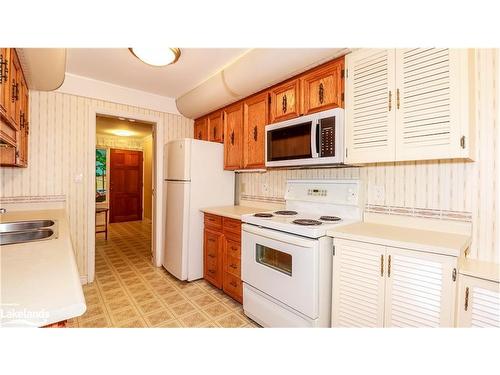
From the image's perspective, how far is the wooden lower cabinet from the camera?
237 centimetres

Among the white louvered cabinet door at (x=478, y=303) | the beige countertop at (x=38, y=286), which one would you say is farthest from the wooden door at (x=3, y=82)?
the white louvered cabinet door at (x=478, y=303)

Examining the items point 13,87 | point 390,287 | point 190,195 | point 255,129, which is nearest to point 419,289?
point 390,287

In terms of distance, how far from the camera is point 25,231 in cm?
166

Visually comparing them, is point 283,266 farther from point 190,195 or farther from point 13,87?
point 13,87

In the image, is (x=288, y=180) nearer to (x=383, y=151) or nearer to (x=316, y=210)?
(x=316, y=210)

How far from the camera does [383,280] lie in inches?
55.7

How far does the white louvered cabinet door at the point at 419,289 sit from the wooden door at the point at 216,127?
234 centimetres

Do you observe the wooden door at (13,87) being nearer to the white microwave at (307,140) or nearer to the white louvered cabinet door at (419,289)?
the white microwave at (307,140)

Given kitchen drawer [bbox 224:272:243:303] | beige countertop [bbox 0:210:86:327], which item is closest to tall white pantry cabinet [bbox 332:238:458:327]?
kitchen drawer [bbox 224:272:243:303]

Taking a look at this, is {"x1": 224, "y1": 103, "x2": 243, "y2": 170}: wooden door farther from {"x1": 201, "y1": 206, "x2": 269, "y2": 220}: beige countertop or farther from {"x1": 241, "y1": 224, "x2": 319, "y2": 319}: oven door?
{"x1": 241, "y1": 224, "x2": 319, "y2": 319}: oven door

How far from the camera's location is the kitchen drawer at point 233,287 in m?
2.32

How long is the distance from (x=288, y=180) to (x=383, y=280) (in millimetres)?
1315

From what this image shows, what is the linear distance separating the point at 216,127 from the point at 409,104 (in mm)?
2230
